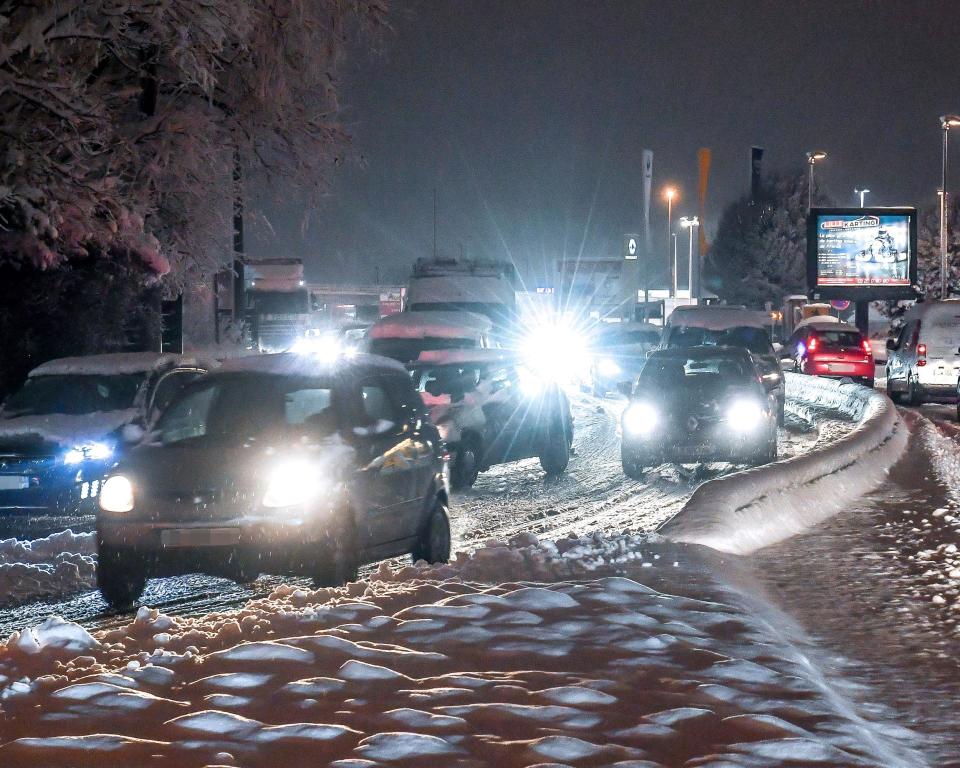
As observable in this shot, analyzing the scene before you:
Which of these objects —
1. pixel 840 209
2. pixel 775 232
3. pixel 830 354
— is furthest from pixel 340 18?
pixel 775 232

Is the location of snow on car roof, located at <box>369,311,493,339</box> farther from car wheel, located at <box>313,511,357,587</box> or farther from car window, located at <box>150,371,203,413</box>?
car wheel, located at <box>313,511,357,587</box>

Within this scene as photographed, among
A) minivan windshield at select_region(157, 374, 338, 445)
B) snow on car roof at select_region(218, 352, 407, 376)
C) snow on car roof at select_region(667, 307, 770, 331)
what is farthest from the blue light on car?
snow on car roof at select_region(667, 307, 770, 331)

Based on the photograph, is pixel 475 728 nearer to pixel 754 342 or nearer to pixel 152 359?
pixel 152 359

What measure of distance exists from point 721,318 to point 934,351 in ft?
19.2

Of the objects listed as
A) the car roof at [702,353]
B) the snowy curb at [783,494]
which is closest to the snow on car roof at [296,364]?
the snowy curb at [783,494]

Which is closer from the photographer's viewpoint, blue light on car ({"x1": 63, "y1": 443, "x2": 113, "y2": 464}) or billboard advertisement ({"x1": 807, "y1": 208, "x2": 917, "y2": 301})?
blue light on car ({"x1": 63, "y1": 443, "x2": 113, "y2": 464})

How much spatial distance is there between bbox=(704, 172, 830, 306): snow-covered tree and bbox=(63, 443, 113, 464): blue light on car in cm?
9171

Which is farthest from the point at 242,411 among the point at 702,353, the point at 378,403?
the point at 702,353

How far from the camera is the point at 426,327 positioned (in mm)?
21094

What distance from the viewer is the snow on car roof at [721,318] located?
25125 millimetres

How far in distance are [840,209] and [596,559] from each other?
174 ft

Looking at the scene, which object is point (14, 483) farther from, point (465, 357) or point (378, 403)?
point (465, 357)

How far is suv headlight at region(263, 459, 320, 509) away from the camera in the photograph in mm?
8586

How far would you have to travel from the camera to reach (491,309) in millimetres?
29141
